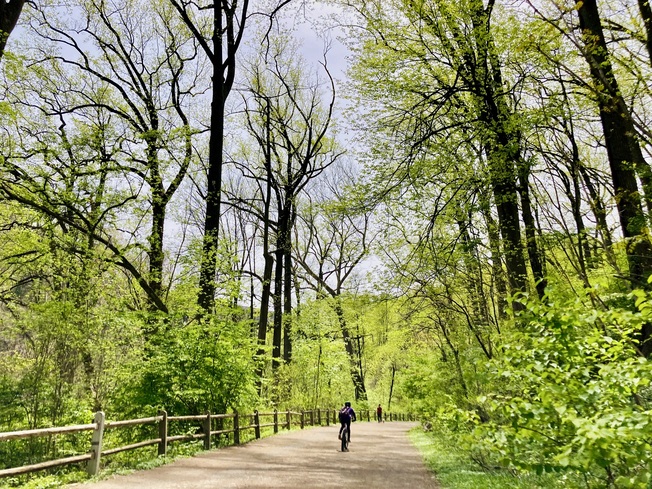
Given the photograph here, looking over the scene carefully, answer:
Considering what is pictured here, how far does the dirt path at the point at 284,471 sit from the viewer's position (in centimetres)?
766

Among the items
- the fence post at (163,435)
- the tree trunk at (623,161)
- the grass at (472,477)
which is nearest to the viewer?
the grass at (472,477)

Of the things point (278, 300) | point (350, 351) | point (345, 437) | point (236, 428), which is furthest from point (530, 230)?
point (350, 351)

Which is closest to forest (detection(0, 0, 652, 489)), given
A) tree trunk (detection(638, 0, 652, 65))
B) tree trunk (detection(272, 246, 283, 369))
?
tree trunk (detection(638, 0, 652, 65))

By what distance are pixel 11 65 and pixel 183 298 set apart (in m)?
7.95

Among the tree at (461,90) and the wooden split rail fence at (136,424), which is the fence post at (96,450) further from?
the tree at (461,90)

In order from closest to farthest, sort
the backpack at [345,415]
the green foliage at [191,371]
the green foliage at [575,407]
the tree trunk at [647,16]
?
the green foliage at [575,407] < the tree trunk at [647,16] < the green foliage at [191,371] < the backpack at [345,415]

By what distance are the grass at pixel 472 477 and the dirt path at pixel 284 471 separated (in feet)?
1.10

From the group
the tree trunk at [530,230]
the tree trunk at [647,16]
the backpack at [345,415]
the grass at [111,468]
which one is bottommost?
the grass at [111,468]

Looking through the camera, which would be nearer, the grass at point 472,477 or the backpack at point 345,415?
the grass at point 472,477

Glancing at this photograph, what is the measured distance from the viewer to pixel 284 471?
9.37 metres

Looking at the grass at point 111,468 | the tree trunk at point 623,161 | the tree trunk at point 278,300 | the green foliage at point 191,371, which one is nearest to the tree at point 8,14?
the green foliage at point 191,371

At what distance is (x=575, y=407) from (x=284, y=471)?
7.21 metres

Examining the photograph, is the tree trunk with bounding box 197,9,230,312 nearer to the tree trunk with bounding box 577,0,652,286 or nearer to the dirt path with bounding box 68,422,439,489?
the dirt path with bounding box 68,422,439,489

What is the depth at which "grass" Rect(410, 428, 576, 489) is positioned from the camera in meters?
6.52
